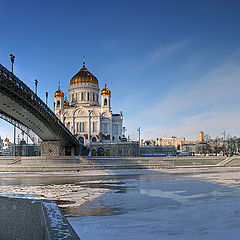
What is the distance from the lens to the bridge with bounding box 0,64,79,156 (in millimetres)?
24094

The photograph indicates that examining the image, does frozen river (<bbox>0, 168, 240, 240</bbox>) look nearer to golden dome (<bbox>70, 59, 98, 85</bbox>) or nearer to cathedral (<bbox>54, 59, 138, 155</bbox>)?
cathedral (<bbox>54, 59, 138, 155</bbox>)

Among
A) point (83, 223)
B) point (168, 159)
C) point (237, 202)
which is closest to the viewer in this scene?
point (83, 223)

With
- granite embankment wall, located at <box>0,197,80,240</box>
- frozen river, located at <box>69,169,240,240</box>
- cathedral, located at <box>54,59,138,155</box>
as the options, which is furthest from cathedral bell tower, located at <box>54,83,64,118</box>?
granite embankment wall, located at <box>0,197,80,240</box>

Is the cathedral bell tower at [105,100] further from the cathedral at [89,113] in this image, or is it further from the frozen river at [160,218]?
the frozen river at [160,218]

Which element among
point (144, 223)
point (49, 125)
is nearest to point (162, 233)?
point (144, 223)

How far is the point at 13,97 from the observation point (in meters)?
26.5

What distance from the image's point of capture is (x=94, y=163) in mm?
40344

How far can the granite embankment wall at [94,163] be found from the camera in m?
36.5

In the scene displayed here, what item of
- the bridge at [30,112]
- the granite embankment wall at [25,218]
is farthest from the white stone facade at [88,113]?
the granite embankment wall at [25,218]

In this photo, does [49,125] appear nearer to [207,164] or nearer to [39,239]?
[207,164]

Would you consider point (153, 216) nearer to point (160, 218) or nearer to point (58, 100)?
point (160, 218)

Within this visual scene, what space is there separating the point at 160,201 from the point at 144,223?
13.3 ft

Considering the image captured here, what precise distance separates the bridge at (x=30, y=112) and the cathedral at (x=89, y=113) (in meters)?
17.3

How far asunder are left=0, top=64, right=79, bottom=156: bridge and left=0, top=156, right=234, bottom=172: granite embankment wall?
3803 millimetres
